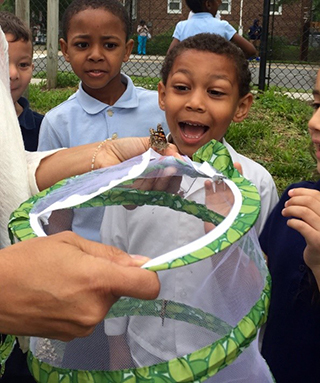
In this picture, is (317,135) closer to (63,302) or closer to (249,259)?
(249,259)

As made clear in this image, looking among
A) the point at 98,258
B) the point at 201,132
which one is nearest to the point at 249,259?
the point at 98,258

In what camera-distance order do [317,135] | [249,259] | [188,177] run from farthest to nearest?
1. [317,135]
2. [188,177]
3. [249,259]

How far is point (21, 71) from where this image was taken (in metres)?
2.71

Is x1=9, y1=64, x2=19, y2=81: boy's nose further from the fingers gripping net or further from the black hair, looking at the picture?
the black hair

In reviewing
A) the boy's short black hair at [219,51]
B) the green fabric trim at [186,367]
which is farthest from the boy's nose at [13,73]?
the green fabric trim at [186,367]

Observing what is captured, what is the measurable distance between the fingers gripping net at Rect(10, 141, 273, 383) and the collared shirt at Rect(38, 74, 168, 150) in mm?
1383

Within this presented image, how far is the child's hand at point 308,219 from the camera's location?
1.23 meters

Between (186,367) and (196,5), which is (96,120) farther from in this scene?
(196,5)

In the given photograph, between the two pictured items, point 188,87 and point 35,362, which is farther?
point 188,87

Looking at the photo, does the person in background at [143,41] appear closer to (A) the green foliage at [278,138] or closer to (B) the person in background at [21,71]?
(A) the green foliage at [278,138]

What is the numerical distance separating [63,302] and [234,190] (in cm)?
39

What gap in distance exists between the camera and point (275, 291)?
164cm

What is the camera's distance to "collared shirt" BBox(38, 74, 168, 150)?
253cm

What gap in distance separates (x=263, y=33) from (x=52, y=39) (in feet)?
8.52
